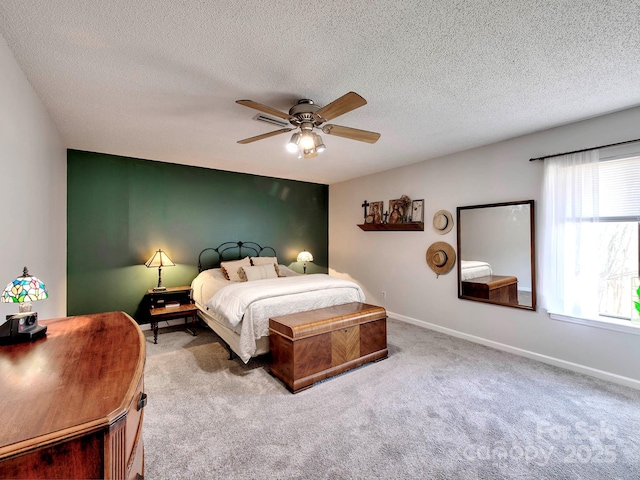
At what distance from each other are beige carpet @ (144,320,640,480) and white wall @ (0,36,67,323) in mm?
1419

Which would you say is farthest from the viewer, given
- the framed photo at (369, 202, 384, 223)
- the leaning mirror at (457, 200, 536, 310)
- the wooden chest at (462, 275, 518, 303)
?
the framed photo at (369, 202, 384, 223)

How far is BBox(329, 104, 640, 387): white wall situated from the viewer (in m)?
2.88

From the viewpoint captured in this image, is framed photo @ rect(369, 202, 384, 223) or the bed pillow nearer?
the bed pillow

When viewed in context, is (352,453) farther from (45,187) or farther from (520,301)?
(45,187)

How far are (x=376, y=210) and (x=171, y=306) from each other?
3643 millimetres

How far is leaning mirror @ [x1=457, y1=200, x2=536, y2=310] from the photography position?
135 inches

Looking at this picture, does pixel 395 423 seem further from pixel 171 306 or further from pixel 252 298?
pixel 171 306

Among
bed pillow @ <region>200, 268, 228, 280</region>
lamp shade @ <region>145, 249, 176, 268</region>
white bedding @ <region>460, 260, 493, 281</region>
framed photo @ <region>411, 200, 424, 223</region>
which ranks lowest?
bed pillow @ <region>200, 268, 228, 280</region>

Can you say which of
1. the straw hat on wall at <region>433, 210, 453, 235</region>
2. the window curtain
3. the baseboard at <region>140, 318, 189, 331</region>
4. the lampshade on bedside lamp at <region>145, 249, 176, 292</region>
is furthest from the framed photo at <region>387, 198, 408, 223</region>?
the baseboard at <region>140, 318, 189, 331</region>

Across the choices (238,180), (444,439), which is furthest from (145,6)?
(238,180)

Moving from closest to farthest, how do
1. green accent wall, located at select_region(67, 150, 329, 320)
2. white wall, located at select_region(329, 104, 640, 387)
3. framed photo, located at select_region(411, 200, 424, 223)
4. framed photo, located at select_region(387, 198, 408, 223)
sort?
white wall, located at select_region(329, 104, 640, 387)
green accent wall, located at select_region(67, 150, 329, 320)
framed photo, located at select_region(411, 200, 424, 223)
framed photo, located at select_region(387, 198, 408, 223)

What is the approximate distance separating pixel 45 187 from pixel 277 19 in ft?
8.79

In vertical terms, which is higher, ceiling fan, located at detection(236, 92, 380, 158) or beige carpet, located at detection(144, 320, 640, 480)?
ceiling fan, located at detection(236, 92, 380, 158)

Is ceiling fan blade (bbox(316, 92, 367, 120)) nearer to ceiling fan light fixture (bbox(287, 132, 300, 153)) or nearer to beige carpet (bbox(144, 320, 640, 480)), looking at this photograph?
ceiling fan light fixture (bbox(287, 132, 300, 153))
